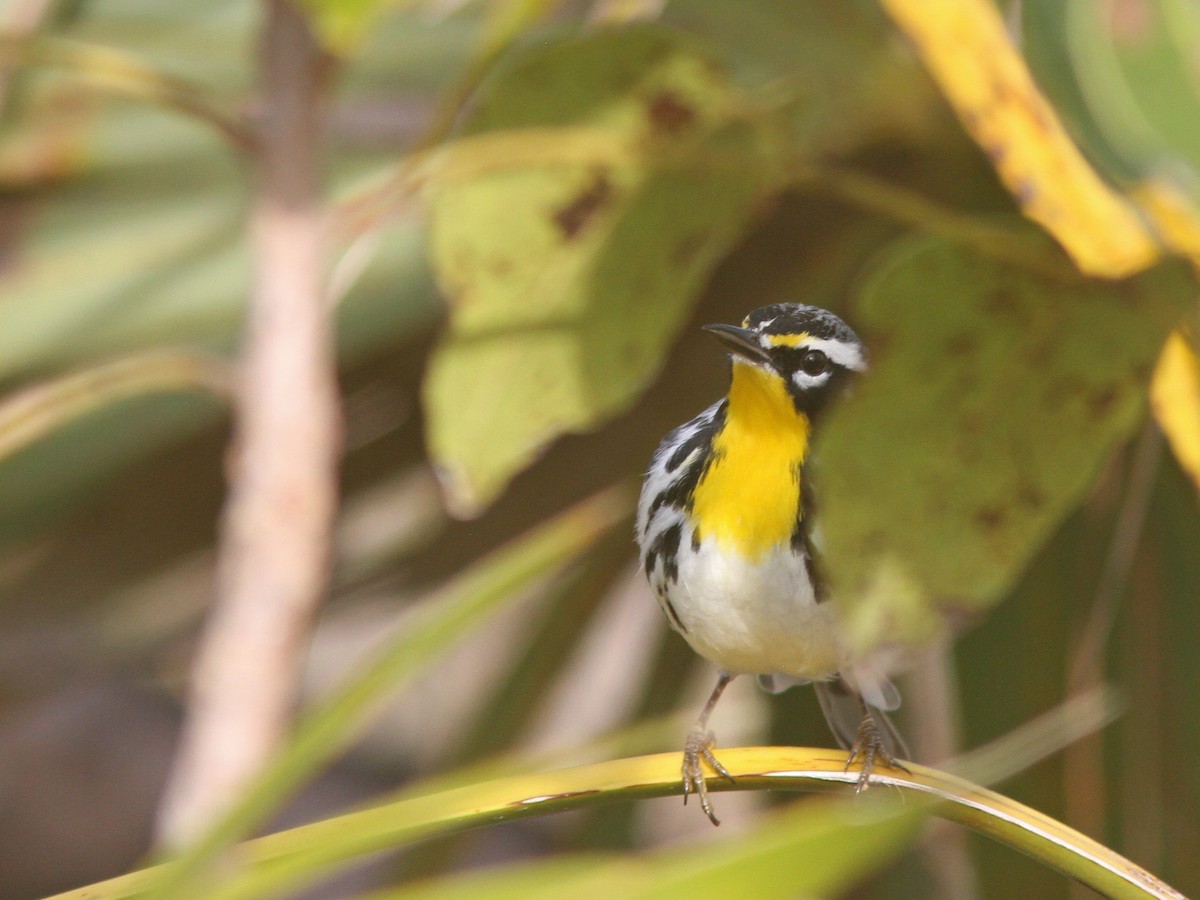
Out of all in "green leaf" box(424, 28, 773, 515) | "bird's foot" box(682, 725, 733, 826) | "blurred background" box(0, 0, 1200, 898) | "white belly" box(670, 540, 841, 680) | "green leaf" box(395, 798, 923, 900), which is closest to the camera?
"green leaf" box(395, 798, 923, 900)

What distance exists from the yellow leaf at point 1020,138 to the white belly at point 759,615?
170 millimetres

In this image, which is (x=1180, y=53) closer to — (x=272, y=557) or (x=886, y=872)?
(x=272, y=557)

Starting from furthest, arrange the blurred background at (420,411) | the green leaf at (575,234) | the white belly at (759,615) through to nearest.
→ 1. the blurred background at (420,411)
2. the green leaf at (575,234)
3. the white belly at (759,615)

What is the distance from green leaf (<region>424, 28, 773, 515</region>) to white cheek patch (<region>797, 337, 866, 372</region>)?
3.6 inches

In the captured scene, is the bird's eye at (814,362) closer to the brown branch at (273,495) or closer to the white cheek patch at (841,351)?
the white cheek patch at (841,351)

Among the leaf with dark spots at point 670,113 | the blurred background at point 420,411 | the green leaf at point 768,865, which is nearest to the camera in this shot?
the green leaf at point 768,865

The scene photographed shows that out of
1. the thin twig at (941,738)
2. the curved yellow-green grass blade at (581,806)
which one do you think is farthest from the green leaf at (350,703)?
the thin twig at (941,738)

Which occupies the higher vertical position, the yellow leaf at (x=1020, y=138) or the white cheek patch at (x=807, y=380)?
the yellow leaf at (x=1020, y=138)

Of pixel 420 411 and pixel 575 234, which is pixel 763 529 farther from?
pixel 420 411

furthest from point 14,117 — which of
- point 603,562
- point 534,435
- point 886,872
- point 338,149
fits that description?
point 886,872

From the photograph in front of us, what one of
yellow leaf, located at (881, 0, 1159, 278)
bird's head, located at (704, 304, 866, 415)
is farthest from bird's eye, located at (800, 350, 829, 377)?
yellow leaf, located at (881, 0, 1159, 278)

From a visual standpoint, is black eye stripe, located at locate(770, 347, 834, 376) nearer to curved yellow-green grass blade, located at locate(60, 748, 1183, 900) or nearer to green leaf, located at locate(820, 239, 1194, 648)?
green leaf, located at locate(820, 239, 1194, 648)

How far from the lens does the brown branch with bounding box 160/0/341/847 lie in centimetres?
68

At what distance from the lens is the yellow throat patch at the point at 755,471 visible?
0.60 metres
